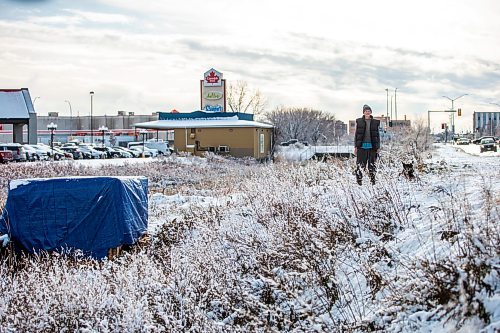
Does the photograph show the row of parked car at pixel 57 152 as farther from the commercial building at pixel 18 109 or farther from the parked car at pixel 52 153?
the commercial building at pixel 18 109

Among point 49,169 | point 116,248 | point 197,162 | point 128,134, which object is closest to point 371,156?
point 116,248

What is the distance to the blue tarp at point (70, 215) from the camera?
1170 cm

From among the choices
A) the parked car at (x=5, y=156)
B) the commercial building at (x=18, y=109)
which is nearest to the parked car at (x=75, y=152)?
the commercial building at (x=18, y=109)

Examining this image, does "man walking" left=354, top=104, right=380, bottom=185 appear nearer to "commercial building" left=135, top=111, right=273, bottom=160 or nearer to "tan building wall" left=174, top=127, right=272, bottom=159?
"commercial building" left=135, top=111, right=273, bottom=160

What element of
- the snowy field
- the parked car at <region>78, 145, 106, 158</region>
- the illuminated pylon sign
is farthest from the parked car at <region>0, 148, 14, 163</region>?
the snowy field

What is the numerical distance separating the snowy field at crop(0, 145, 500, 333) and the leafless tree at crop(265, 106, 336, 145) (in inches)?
2590

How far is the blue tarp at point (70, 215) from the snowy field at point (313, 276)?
3.07 ft

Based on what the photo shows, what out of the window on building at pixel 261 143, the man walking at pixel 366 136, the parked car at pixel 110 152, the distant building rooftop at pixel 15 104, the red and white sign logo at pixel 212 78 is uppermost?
the red and white sign logo at pixel 212 78

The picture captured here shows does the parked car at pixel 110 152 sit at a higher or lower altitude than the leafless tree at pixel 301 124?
lower

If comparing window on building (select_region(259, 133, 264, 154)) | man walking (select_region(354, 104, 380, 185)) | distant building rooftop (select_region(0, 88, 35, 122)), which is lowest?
window on building (select_region(259, 133, 264, 154))

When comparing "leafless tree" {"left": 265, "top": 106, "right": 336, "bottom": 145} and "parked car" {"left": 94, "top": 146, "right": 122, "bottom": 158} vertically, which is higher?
"leafless tree" {"left": 265, "top": 106, "right": 336, "bottom": 145}

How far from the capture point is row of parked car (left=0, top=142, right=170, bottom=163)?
41.2 metres

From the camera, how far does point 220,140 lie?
2058 inches

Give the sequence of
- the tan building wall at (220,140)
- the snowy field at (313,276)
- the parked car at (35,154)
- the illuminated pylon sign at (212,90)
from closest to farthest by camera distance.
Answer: the snowy field at (313,276)
the parked car at (35,154)
the tan building wall at (220,140)
the illuminated pylon sign at (212,90)
